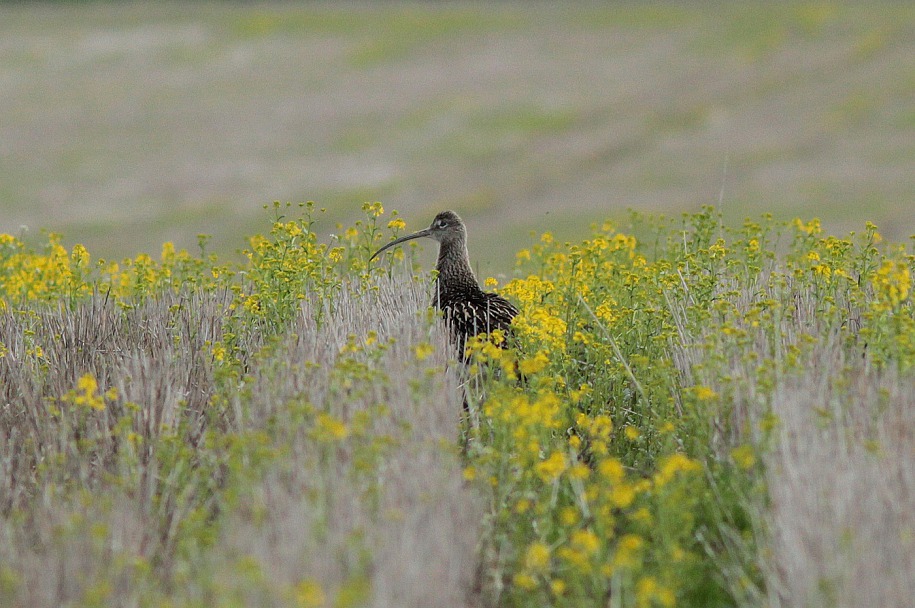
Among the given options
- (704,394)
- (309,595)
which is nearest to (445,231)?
(704,394)

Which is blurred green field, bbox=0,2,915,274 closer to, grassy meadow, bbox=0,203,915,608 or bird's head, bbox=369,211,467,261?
bird's head, bbox=369,211,467,261

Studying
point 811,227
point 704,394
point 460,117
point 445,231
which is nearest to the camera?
point 704,394

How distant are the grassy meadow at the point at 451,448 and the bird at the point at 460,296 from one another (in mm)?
193

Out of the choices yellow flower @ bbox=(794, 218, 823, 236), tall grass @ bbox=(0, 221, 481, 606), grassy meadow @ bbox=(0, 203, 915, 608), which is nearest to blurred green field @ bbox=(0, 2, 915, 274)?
yellow flower @ bbox=(794, 218, 823, 236)

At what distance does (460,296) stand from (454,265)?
0.71 metres

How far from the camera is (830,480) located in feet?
15.5

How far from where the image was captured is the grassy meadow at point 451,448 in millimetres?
4438

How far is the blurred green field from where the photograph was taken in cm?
2931

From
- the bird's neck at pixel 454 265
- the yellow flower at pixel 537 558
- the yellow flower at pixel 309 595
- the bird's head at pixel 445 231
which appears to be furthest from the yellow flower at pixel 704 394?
the bird's head at pixel 445 231

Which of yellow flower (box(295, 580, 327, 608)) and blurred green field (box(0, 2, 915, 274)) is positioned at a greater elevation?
blurred green field (box(0, 2, 915, 274))

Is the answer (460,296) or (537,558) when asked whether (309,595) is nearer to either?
(537,558)

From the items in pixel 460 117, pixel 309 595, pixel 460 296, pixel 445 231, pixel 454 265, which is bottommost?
pixel 309 595

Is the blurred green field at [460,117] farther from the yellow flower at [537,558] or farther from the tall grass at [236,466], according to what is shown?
the yellow flower at [537,558]

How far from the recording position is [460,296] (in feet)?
28.0
